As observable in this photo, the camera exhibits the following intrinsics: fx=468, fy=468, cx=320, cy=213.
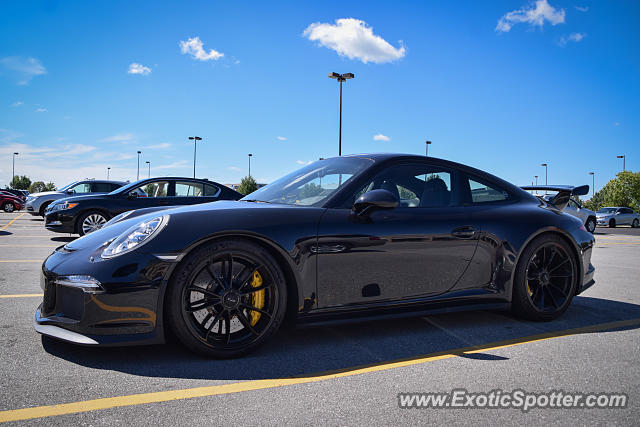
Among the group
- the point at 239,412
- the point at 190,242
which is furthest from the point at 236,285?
the point at 239,412

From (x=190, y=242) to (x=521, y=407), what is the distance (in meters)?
1.88

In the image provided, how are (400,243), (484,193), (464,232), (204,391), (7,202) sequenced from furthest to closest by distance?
(7,202), (484,193), (464,232), (400,243), (204,391)

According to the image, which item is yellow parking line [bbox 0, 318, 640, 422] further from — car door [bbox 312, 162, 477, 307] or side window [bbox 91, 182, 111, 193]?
side window [bbox 91, 182, 111, 193]

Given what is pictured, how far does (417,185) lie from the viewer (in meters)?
3.60

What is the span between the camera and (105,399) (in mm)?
2154

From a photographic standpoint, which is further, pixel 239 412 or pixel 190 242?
pixel 190 242

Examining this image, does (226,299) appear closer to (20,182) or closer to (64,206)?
(64,206)

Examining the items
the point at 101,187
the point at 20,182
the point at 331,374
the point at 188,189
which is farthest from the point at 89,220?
the point at 20,182

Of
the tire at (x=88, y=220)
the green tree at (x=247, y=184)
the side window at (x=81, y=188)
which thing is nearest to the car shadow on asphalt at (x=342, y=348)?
the tire at (x=88, y=220)

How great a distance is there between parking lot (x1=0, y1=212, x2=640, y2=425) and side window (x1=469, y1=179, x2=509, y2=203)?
0.99 metres

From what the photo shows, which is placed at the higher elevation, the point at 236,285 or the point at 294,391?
the point at 236,285

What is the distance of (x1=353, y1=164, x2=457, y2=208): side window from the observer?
3.49 m

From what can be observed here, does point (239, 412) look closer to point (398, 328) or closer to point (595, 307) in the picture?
point (398, 328)

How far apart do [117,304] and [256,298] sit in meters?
0.77
